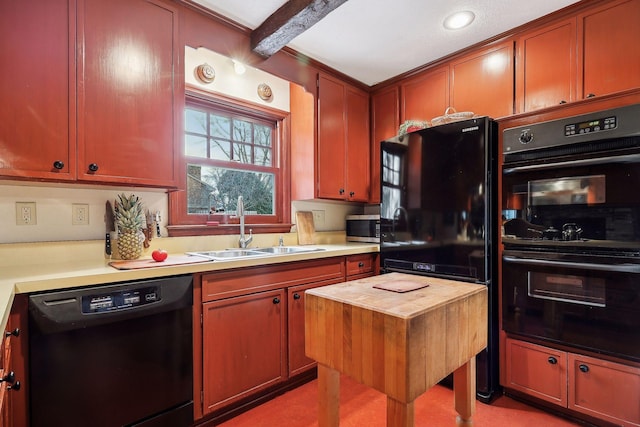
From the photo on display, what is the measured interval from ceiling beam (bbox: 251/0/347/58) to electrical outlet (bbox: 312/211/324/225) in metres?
1.46

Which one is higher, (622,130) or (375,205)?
(622,130)

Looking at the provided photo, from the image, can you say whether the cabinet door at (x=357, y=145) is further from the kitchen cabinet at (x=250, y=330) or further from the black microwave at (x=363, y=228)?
the kitchen cabinet at (x=250, y=330)

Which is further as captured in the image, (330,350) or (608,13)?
(608,13)

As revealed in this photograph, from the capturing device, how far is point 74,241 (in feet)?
5.89

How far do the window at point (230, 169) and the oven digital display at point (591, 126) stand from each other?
6.68ft

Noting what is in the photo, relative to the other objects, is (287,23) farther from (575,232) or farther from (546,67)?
(575,232)

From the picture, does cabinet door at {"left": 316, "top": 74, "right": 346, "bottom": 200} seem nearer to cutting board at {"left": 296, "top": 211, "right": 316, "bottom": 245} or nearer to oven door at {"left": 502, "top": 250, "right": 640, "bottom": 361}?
cutting board at {"left": 296, "top": 211, "right": 316, "bottom": 245}

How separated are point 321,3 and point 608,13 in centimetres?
169

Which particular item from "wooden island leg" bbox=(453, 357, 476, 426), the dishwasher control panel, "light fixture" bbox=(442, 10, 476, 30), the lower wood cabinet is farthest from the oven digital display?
the dishwasher control panel

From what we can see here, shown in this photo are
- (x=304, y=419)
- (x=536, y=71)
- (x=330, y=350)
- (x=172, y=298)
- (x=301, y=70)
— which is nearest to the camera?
(x=330, y=350)

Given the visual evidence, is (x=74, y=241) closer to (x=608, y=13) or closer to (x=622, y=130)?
(x=622, y=130)

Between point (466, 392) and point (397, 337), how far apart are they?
748 millimetres

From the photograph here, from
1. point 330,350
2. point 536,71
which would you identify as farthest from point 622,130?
point 330,350

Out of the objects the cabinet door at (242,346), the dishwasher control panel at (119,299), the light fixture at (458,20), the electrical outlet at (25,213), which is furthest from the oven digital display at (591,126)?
the electrical outlet at (25,213)
